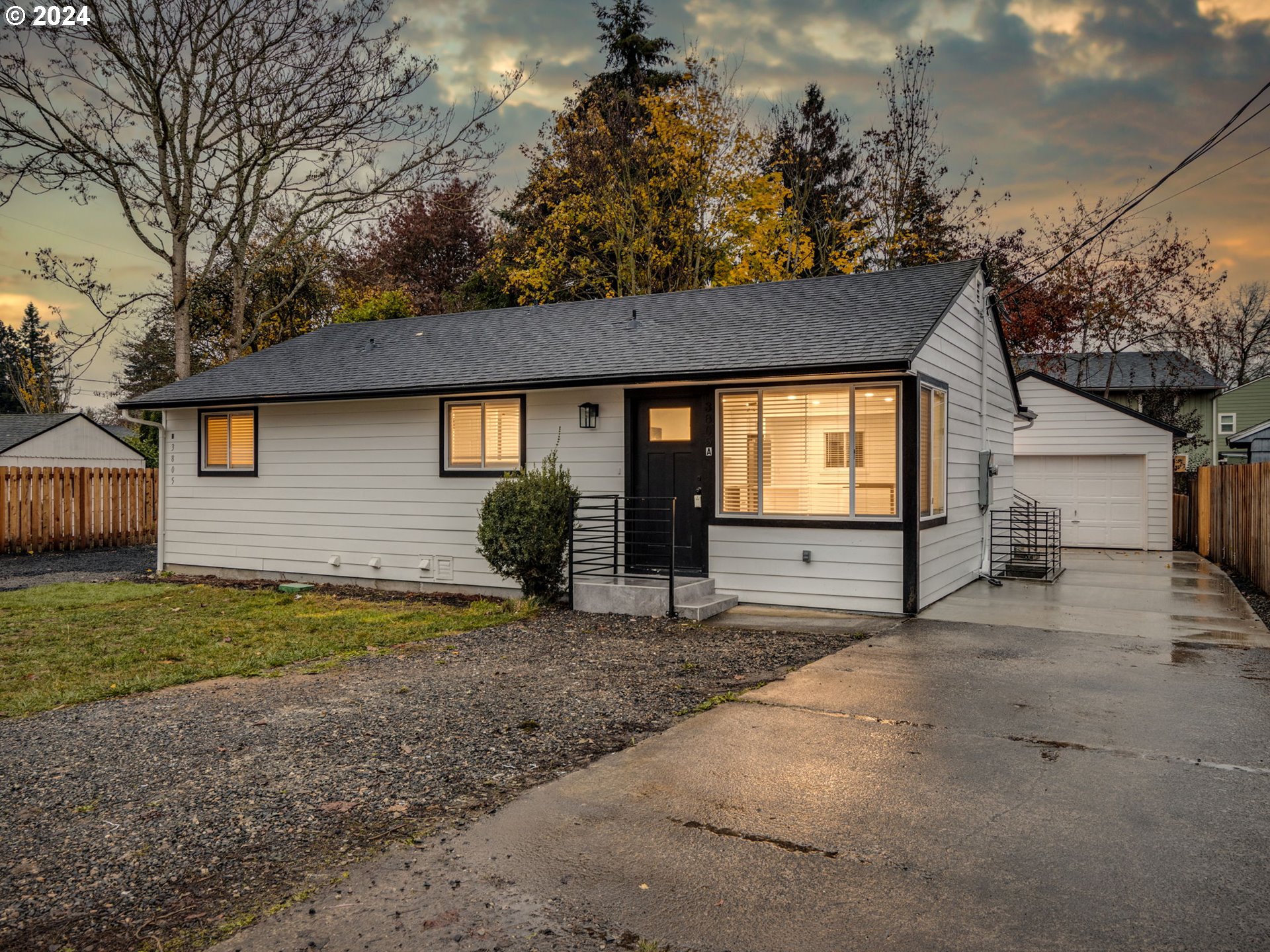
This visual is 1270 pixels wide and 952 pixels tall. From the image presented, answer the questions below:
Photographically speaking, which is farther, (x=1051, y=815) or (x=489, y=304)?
(x=489, y=304)

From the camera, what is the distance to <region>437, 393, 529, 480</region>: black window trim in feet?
35.2

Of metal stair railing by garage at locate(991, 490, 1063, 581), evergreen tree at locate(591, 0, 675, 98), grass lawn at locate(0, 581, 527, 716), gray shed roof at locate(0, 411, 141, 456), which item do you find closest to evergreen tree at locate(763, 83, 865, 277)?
evergreen tree at locate(591, 0, 675, 98)

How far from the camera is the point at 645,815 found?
3666 mm

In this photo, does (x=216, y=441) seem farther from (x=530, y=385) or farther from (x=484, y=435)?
(x=530, y=385)

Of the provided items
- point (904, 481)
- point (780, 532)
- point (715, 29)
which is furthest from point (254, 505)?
point (715, 29)

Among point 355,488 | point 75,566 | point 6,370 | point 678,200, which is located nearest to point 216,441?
point 355,488

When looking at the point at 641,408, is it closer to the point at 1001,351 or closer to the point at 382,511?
the point at 382,511

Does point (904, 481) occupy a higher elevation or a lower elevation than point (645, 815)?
higher

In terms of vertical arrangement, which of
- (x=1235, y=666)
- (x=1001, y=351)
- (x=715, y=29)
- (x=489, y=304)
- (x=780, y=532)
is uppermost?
(x=715, y=29)

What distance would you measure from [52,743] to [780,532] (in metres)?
6.89

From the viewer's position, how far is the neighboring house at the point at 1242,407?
35094 millimetres

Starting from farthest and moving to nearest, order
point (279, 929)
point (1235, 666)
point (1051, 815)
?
point (1235, 666), point (1051, 815), point (279, 929)

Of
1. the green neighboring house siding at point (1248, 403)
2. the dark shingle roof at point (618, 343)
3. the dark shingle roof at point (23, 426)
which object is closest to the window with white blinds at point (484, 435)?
the dark shingle roof at point (618, 343)

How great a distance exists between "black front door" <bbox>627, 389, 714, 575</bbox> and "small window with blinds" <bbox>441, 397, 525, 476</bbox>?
1623mm
